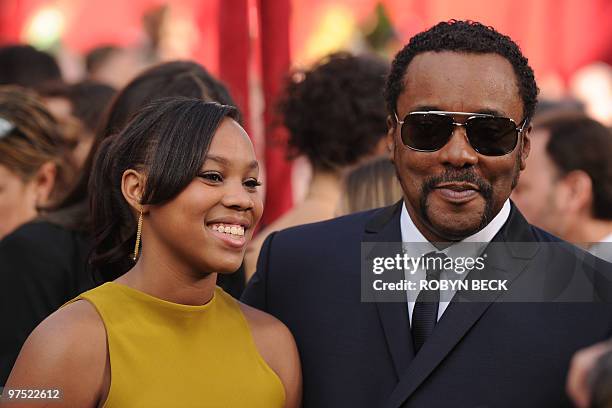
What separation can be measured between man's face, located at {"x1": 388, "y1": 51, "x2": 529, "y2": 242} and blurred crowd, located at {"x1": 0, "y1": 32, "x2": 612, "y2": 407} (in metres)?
0.29

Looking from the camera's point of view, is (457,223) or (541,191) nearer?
(457,223)

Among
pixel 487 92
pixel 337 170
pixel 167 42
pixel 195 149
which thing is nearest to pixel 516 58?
pixel 487 92

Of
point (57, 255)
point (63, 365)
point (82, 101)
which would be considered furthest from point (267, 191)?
point (63, 365)

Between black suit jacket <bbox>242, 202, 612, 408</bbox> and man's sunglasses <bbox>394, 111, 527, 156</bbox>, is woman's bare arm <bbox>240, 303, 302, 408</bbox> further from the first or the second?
man's sunglasses <bbox>394, 111, 527, 156</bbox>

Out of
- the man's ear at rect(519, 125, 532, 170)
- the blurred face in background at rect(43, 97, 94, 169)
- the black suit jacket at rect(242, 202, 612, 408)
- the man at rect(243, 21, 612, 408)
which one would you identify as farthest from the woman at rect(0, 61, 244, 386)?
the man's ear at rect(519, 125, 532, 170)

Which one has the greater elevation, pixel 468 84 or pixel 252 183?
pixel 468 84

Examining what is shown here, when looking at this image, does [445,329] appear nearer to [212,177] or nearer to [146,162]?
[212,177]

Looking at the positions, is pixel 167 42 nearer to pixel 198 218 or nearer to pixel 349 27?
pixel 349 27

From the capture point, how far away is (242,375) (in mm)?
2699

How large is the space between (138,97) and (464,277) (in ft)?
4.85

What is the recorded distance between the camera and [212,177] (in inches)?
106

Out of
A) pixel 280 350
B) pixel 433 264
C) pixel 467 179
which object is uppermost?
pixel 467 179

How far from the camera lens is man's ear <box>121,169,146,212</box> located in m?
2.74

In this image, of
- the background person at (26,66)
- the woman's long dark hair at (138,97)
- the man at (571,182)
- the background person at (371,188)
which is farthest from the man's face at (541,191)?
the background person at (26,66)
